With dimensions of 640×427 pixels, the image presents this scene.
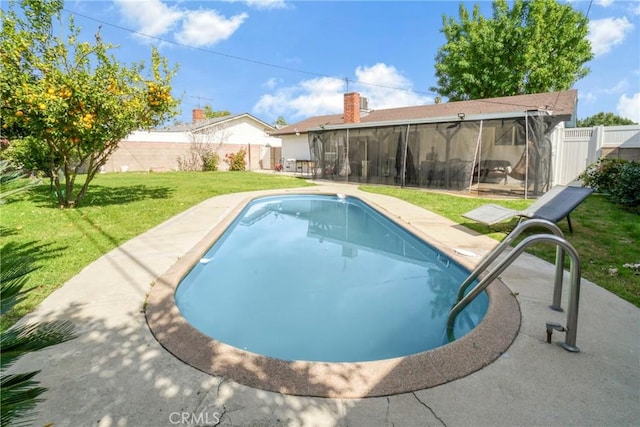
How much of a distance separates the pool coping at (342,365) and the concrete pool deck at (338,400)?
2.6 inches

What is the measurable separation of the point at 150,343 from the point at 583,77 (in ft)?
103

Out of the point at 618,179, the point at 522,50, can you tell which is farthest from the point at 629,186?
the point at 522,50

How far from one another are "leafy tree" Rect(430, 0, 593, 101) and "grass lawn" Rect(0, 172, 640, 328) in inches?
585

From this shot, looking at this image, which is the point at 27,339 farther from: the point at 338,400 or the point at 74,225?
the point at 74,225

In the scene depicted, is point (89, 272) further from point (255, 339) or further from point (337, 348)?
point (337, 348)

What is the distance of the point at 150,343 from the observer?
9.94 feet

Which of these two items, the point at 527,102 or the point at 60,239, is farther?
the point at 527,102

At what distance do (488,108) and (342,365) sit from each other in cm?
1756

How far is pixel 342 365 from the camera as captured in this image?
2738mm

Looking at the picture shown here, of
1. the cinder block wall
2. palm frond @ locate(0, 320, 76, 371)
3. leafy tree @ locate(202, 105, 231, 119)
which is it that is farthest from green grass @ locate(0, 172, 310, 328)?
leafy tree @ locate(202, 105, 231, 119)

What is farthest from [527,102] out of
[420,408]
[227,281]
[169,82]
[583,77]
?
[420,408]

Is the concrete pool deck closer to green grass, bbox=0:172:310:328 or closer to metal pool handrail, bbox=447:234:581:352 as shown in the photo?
metal pool handrail, bbox=447:234:581:352

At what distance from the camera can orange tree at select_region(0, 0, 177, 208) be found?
7.66 m

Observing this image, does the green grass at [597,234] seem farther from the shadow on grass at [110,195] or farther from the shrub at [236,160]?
the shrub at [236,160]
